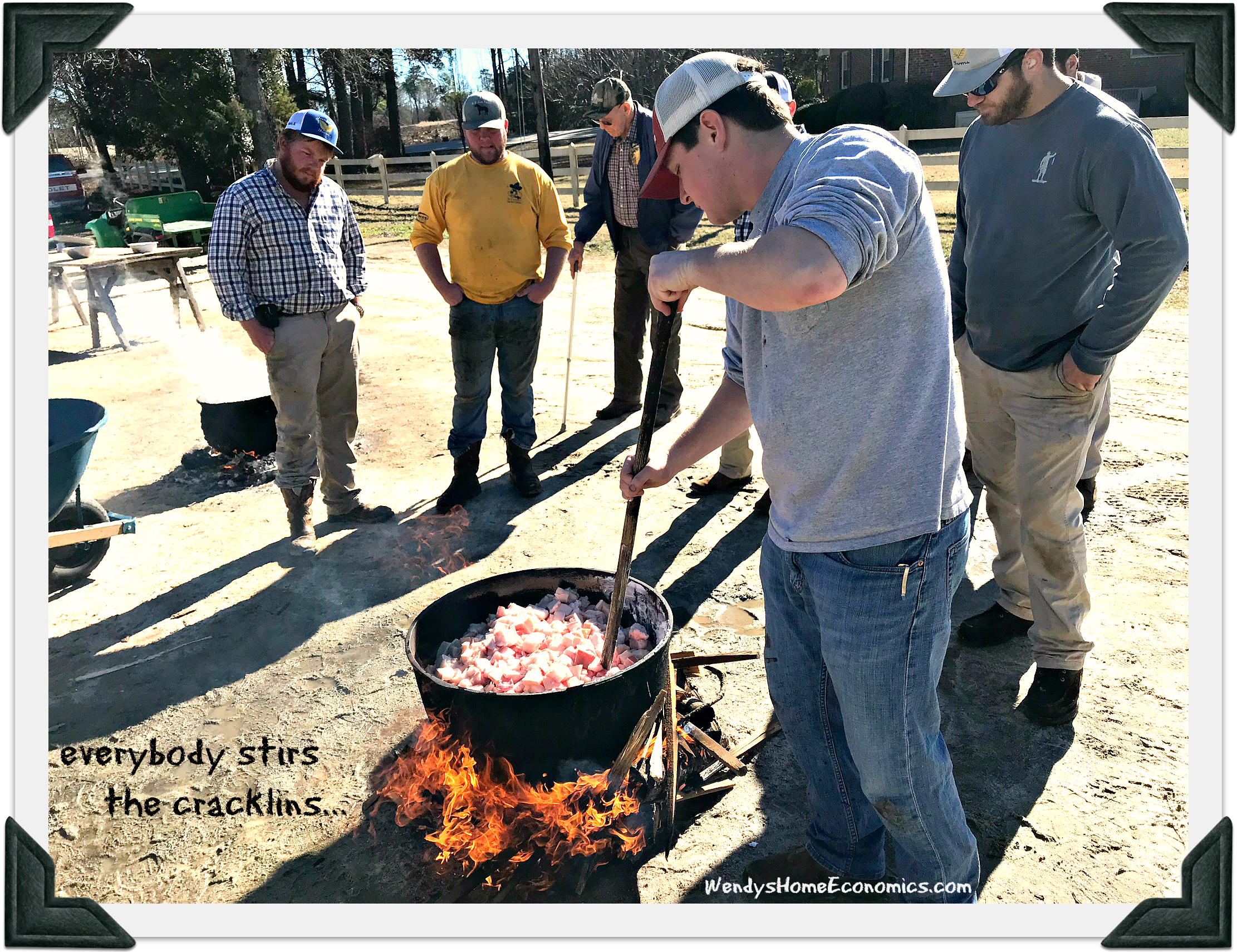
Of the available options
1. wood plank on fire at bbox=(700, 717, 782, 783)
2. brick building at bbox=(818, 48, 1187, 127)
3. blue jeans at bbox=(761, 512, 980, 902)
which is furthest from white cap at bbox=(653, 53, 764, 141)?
brick building at bbox=(818, 48, 1187, 127)

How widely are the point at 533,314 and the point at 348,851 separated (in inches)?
146

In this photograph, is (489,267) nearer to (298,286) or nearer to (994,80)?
(298,286)

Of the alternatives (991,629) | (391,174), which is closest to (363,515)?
(991,629)

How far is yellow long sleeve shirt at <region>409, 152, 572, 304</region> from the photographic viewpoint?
567 cm

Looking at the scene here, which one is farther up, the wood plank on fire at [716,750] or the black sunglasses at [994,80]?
the black sunglasses at [994,80]

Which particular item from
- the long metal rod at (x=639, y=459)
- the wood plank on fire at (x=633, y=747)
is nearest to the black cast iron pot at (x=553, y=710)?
the wood plank on fire at (x=633, y=747)

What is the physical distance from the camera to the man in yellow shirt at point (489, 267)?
5664 millimetres

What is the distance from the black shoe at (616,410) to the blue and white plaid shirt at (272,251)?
270cm

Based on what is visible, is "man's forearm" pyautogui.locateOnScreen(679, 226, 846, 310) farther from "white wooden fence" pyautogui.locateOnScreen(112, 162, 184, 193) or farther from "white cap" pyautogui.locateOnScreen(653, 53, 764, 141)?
"white wooden fence" pyautogui.locateOnScreen(112, 162, 184, 193)

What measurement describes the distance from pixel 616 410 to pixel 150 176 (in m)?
23.0

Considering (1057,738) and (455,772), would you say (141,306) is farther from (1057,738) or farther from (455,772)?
(1057,738)

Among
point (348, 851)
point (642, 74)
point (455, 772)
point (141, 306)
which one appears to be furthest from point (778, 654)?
point (642, 74)

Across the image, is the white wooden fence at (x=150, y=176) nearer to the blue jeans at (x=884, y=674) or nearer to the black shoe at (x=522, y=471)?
the black shoe at (x=522, y=471)

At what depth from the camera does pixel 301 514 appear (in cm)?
542
